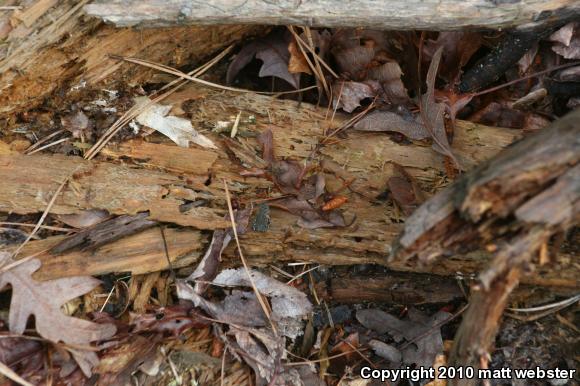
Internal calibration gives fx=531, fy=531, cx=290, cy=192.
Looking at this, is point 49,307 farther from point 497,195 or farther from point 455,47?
point 455,47

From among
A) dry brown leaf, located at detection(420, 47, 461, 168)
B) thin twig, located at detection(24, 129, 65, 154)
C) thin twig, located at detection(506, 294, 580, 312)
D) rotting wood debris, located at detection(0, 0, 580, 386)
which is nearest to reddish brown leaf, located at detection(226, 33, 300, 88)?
rotting wood debris, located at detection(0, 0, 580, 386)

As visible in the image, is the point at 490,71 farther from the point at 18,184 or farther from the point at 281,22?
the point at 18,184

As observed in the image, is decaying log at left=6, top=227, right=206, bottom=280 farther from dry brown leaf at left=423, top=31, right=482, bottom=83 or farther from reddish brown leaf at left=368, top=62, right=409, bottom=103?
dry brown leaf at left=423, top=31, right=482, bottom=83

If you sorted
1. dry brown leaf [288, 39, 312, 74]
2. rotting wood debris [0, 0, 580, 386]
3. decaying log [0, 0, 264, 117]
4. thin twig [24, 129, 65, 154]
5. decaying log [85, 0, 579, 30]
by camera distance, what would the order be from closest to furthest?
decaying log [85, 0, 579, 30], decaying log [0, 0, 264, 117], rotting wood debris [0, 0, 580, 386], thin twig [24, 129, 65, 154], dry brown leaf [288, 39, 312, 74]

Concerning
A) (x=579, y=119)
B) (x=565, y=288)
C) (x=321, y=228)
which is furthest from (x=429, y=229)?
(x=565, y=288)

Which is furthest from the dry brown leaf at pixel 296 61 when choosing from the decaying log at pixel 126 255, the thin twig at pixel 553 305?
the thin twig at pixel 553 305

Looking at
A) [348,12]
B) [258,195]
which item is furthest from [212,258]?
[348,12]
